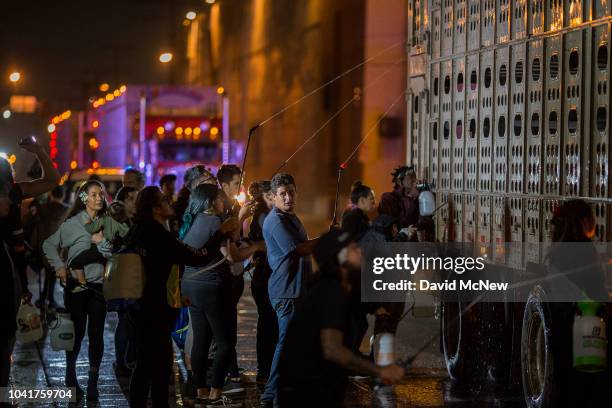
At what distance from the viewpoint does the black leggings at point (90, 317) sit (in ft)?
32.5

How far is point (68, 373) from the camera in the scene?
391 inches

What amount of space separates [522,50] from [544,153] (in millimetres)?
1004

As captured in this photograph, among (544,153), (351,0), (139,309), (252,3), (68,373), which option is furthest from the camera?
(252,3)

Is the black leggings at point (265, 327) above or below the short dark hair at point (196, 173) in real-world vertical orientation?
below

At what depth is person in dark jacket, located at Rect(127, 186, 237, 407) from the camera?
7961mm

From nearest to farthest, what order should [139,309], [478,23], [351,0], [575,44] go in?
[139,309] < [575,44] < [478,23] < [351,0]

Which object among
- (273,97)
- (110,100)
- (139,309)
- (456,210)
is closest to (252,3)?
(273,97)

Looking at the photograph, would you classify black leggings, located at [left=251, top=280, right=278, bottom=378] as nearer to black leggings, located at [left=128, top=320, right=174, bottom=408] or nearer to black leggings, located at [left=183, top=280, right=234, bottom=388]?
black leggings, located at [left=183, top=280, right=234, bottom=388]

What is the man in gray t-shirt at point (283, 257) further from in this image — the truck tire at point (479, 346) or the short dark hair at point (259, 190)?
the truck tire at point (479, 346)

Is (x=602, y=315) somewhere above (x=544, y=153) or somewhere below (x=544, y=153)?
below

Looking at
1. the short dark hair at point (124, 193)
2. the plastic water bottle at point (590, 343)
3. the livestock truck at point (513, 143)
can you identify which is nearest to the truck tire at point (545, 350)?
the livestock truck at point (513, 143)

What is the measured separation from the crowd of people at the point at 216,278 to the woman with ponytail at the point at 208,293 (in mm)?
11

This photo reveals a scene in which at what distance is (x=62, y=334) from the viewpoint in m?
9.62

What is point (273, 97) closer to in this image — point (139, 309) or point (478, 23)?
point (478, 23)
